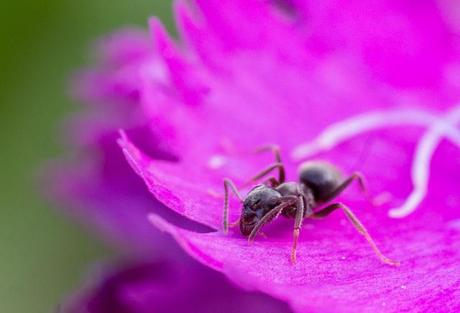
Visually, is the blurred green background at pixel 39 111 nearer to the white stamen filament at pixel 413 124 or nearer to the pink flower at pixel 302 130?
the pink flower at pixel 302 130

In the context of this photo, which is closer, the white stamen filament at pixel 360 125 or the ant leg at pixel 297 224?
the ant leg at pixel 297 224

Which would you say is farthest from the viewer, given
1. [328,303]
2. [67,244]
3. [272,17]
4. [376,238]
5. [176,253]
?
[67,244]

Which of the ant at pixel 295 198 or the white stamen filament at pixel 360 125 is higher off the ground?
the ant at pixel 295 198

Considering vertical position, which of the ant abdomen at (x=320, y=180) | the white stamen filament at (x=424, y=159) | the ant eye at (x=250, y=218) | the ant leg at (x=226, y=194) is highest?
the ant leg at (x=226, y=194)

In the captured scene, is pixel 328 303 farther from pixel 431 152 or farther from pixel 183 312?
pixel 431 152

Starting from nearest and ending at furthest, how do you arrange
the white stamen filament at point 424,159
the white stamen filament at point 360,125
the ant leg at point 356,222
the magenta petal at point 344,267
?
1. the magenta petal at point 344,267
2. the ant leg at point 356,222
3. the white stamen filament at point 424,159
4. the white stamen filament at point 360,125

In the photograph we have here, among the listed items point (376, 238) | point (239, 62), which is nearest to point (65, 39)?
point (239, 62)

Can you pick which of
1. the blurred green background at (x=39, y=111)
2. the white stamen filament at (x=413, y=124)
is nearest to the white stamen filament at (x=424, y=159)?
the white stamen filament at (x=413, y=124)
